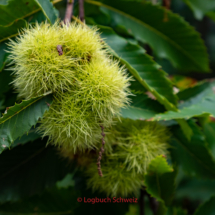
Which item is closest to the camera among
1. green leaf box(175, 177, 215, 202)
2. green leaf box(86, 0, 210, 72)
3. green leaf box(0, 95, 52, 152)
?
green leaf box(0, 95, 52, 152)

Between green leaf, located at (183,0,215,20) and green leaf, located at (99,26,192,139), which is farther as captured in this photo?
green leaf, located at (183,0,215,20)

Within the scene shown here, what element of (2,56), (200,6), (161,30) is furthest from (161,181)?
(200,6)

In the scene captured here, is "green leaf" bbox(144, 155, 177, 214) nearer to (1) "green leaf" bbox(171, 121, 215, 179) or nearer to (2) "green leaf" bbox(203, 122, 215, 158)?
(1) "green leaf" bbox(171, 121, 215, 179)

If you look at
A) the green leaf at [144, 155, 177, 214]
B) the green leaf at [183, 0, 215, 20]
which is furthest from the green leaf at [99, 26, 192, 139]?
the green leaf at [183, 0, 215, 20]

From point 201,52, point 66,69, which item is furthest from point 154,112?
point 201,52

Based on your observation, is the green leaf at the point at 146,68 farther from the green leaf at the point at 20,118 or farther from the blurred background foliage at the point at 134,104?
the green leaf at the point at 20,118

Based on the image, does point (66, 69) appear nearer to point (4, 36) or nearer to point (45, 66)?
point (45, 66)

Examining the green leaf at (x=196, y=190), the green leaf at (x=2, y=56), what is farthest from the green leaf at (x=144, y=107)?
the green leaf at (x=196, y=190)

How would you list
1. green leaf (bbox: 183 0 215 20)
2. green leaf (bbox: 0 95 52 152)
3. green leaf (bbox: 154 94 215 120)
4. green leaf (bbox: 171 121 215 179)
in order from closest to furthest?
green leaf (bbox: 0 95 52 152) < green leaf (bbox: 154 94 215 120) < green leaf (bbox: 171 121 215 179) < green leaf (bbox: 183 0 215 20)
